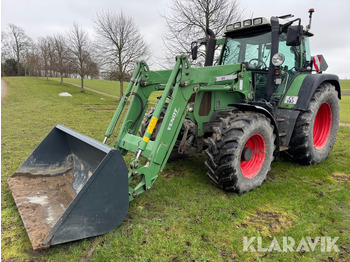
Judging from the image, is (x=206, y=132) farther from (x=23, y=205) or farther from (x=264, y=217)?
(x=23, y=205)

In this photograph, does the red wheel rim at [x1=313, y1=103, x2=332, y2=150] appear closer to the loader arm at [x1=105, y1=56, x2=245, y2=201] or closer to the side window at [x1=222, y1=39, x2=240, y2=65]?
the side window at [x1=222, y1=39, x2=240, y2=65]

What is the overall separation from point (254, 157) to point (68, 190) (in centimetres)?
286

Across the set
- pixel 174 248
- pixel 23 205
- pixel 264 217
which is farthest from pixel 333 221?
pixel 23 205

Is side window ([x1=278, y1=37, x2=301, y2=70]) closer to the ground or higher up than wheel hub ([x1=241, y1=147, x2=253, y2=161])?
higher up

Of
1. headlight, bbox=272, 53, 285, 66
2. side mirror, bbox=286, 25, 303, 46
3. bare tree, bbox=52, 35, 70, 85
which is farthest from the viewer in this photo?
bare tree, bbox=52, 35, 70, 85

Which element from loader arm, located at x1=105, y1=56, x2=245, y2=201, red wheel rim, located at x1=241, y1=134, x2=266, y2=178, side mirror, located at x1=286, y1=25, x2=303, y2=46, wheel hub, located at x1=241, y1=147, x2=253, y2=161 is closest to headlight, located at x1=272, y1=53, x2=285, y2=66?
side mirror, located at x1=286, y1=25, x2=303, y2=46

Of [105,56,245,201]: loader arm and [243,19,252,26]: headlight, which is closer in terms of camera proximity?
[105,56,245,201]: loader arm

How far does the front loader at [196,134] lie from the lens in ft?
8.87

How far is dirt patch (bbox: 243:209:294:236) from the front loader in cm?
50

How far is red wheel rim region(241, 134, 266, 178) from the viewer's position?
3979mm

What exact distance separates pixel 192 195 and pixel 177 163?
148cm

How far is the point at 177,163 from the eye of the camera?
5.14 m

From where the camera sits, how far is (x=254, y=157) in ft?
13.5

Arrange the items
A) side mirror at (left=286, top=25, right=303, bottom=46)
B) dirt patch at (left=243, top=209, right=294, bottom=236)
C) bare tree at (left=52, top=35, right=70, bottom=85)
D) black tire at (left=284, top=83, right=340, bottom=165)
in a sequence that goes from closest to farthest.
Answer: dirt patch at (left=243, top=209, right=294, bottom=236)
side mirror at (left=286, top=25, right=303, bottom=46)
black tire at (left=284, top=83, right=340, bottom=165)
bare tree at (left=52, top=35, right=70, bottom=85)
